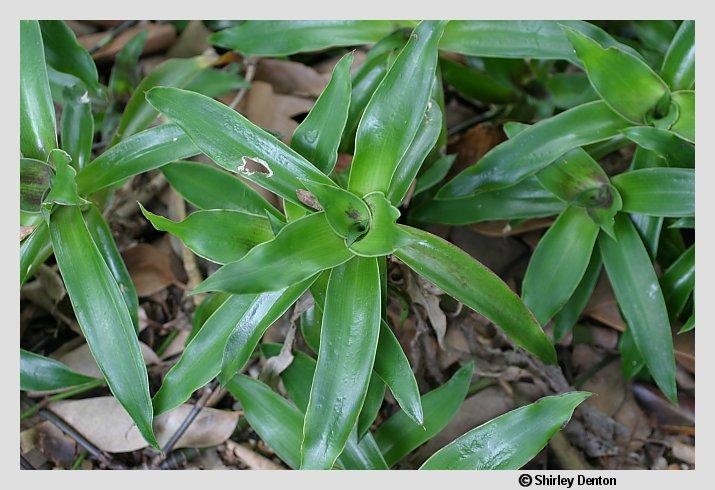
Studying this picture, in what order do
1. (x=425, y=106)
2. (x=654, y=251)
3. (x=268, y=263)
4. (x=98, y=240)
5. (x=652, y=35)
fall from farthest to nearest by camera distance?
(x=652, y=35)
(x=654, y=251)
(x=98, y=240)
(x=425, y=106)
(x=268, y=263)

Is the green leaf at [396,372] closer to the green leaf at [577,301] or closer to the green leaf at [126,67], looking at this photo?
the green leaf at [577,301]

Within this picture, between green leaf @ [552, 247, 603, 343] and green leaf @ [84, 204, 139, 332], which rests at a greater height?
green leaf @ [84, 204, 139, 332]

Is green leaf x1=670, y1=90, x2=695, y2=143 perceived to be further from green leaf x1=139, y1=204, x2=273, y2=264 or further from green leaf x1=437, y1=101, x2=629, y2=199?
green leaf x1=139, y1=204, x2=273, y2=264

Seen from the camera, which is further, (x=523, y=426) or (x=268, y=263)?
(x=523, y=426)

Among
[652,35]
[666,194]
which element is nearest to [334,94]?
[666,194]

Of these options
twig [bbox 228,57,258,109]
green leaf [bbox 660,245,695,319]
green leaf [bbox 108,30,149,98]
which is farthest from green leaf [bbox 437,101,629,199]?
green leaf [bbox 108,30,149,98]

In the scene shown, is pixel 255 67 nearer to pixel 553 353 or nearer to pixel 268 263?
pixel 268 263

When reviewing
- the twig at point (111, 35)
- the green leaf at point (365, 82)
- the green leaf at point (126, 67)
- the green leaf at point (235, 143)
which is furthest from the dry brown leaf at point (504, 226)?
the twig at point (111, 35)
